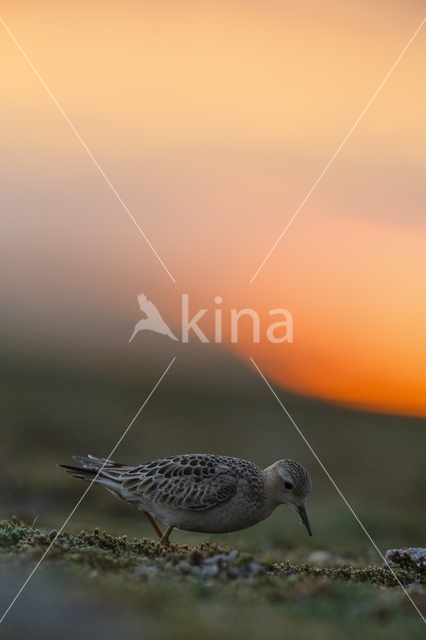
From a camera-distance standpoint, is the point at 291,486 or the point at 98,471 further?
the point at 98,471

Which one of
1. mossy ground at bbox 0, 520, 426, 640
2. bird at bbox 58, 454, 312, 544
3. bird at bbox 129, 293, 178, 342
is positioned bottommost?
mossy ground at bbox 0, 520, 426, 640

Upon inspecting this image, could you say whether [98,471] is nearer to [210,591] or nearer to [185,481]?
[185,481]

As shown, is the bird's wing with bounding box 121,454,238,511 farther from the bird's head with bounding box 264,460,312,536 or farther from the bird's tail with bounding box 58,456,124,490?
the bird's head with bounding box 264,460,312,536

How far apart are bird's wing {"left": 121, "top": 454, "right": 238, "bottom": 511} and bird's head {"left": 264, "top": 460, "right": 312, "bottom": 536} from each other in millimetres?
549

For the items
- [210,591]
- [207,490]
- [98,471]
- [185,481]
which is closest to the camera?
[210,591]

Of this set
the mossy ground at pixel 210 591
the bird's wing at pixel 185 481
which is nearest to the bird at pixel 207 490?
the bird's wing at pixel 185 481

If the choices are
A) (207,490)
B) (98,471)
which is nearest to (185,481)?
(207,490)

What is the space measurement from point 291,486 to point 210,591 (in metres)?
2.12

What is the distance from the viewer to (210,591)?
712 centimetres

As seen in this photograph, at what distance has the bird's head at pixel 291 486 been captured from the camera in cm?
880

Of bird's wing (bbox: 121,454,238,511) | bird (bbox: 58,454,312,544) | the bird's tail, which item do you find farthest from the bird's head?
the bird's tail

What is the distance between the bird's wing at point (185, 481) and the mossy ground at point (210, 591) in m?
0.69

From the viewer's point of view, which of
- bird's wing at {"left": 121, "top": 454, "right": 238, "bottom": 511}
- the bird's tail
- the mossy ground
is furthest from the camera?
the bird's tail

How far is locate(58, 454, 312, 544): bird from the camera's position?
877 centimetres
